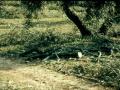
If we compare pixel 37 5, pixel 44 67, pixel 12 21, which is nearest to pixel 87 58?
pixel 44 67

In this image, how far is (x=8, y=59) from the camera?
1694cm

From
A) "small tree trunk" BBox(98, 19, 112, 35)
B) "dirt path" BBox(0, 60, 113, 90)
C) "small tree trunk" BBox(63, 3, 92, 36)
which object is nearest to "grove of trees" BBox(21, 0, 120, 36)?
"small tree trunk" BBox(63, 3, 92, 36)

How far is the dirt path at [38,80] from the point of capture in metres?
12.5

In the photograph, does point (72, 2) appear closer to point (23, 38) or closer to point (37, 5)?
point (37, 5)

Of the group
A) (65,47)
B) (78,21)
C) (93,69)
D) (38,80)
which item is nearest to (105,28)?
(78,21)

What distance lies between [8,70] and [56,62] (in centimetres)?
197

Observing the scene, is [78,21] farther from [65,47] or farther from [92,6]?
[65,47]

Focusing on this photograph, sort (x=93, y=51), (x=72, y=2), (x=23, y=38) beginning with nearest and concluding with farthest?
(x=93, y=51) < (x=72, y=2) < (x=23, y=38)

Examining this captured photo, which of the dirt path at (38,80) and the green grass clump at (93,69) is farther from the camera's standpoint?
the green grass clump at (93,69)

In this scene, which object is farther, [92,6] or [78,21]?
[78,21]

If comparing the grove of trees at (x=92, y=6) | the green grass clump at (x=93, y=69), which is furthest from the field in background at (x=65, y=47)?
the grove of trees at (x=92, y=6)

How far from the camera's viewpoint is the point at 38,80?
1341 centimetres

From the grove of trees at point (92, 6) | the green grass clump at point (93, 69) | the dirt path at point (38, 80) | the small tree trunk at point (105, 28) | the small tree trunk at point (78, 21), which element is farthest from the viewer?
the small tree trunk at point (105, 28)

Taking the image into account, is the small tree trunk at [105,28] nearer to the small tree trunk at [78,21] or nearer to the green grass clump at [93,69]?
the small tree trunk at [78,21]
